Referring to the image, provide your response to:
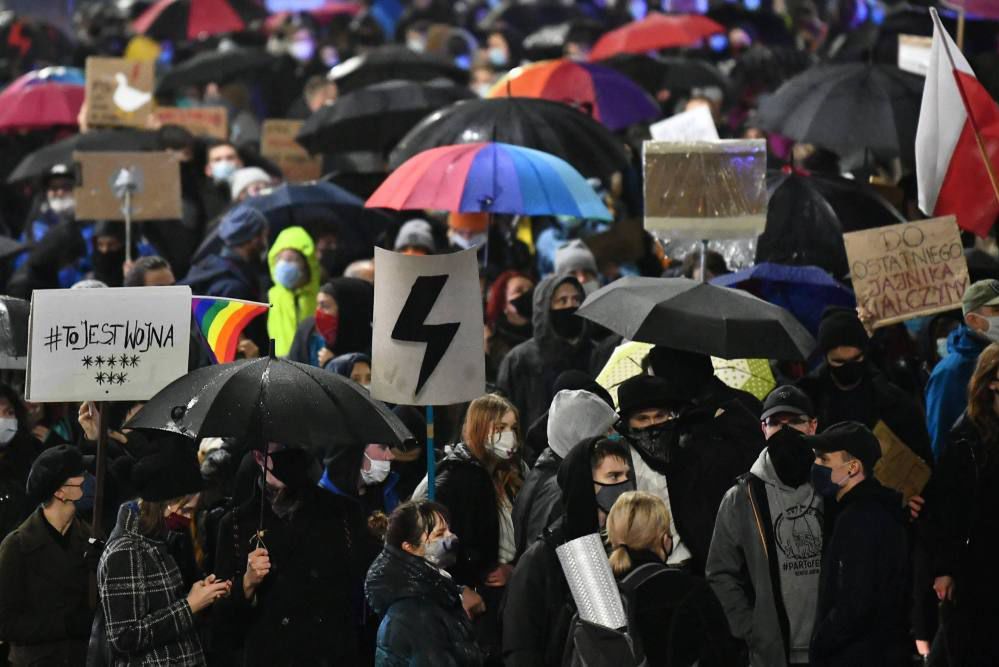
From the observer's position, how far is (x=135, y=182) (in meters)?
14.3

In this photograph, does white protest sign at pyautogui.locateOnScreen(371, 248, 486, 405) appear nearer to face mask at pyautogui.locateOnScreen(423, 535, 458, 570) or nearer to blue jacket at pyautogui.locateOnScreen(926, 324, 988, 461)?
face mask at pyautogui.locateOnScreen(423, 535, 458, 570)

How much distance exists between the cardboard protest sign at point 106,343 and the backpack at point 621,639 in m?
2.56

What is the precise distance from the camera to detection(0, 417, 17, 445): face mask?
1056cm

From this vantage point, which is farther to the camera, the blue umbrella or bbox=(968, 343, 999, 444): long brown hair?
the blue umbrella

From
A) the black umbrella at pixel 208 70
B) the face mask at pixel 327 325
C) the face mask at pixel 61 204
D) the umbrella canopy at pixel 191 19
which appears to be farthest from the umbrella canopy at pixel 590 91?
the umbrella canopy at pixel 191 19

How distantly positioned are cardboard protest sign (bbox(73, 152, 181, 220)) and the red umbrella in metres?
6.48

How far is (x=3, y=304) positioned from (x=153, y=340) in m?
1.93

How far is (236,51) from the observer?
70.8 ft

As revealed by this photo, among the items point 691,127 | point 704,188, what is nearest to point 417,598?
point 704,188

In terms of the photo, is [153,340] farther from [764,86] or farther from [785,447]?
[764,86]

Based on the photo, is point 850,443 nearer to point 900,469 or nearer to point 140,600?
point 900,469

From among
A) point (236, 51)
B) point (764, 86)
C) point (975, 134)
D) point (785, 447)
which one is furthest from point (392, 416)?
point (236, 51)

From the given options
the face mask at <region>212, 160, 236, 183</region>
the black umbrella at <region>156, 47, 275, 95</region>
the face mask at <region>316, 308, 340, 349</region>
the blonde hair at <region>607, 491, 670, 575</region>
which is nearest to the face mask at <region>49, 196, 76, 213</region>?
the face mask at <region>212, 160, 236, 183</region>

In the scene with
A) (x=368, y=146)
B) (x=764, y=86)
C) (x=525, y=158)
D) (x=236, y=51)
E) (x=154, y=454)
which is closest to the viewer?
(x=154, y=454)
